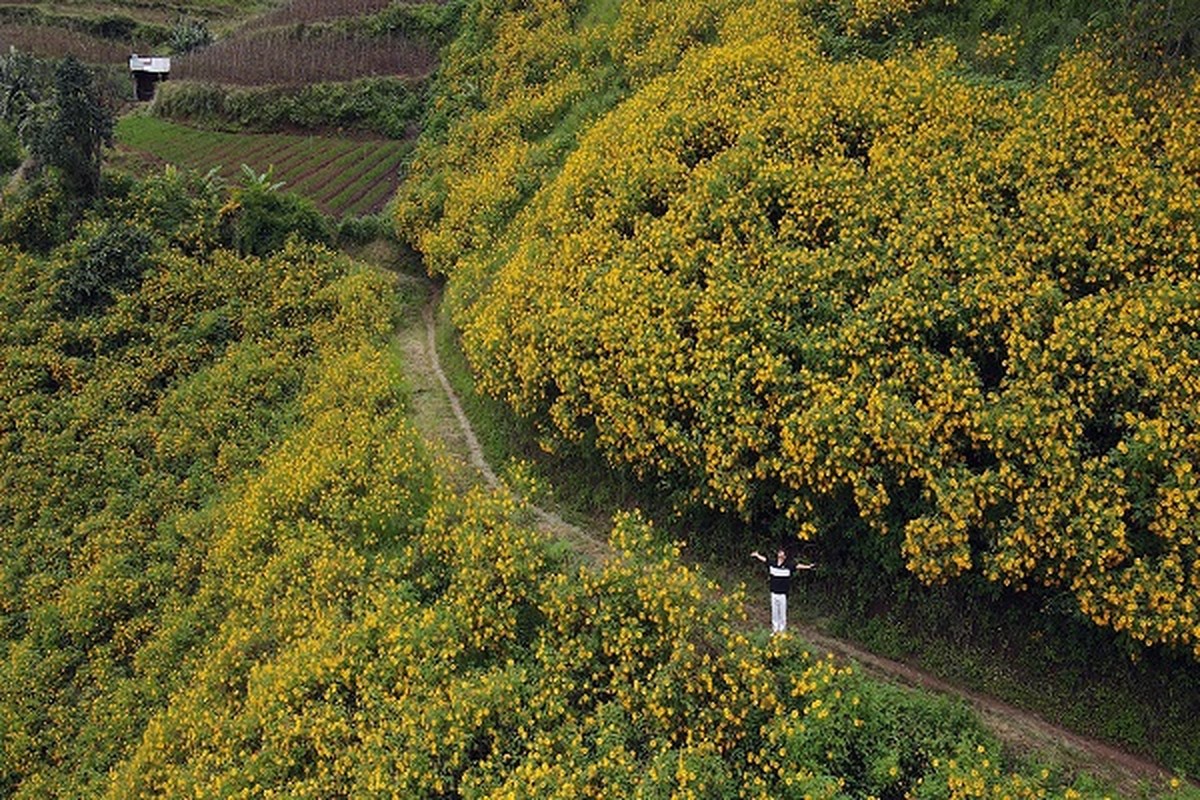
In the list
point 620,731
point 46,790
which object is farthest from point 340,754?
point 46,790

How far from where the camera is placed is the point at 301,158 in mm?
29812

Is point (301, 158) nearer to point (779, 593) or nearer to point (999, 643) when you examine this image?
point (779, 593)

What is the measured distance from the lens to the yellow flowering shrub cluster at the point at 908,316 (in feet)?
31.2

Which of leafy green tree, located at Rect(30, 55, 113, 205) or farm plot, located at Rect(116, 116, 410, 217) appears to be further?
farm plot, located at Rect(116, 116, 410, 217)

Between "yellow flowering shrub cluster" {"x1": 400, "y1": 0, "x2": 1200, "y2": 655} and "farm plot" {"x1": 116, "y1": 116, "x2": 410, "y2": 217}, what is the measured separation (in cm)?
1313

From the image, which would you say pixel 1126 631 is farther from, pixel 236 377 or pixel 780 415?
pixel 236 377

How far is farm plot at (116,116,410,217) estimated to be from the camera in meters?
27.3

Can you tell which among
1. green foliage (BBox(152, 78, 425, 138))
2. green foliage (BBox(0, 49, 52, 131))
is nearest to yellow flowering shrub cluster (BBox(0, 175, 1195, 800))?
green foliage (BBox(0, 49, 52, 131))

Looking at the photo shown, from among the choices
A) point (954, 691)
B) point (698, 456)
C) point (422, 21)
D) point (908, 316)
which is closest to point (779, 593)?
point (698, 456)

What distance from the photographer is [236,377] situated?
19.6 metres

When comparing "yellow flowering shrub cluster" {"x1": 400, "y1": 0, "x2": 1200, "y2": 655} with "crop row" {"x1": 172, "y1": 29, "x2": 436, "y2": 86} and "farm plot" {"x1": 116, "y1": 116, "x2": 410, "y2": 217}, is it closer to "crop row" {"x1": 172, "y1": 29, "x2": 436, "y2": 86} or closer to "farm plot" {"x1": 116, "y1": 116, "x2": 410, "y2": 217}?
"farm plot" {"x1": 116, "y1": 116, "x2": 410, "y2": 217}

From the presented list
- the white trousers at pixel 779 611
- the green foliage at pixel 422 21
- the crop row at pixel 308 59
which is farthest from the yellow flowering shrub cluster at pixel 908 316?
the green foliage at pixel 422 21

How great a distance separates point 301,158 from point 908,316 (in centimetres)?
2481

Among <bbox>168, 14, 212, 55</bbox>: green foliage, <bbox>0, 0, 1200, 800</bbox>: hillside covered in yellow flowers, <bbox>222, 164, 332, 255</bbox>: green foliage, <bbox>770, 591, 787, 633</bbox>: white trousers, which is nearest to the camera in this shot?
<bbox>0, 0, 1200, 800</bbox>: hillside covered in yellow flowers
